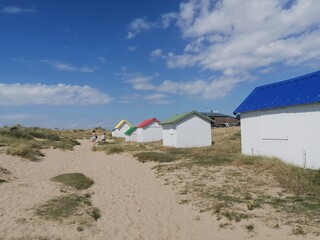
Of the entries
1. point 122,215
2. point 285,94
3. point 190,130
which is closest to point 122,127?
point 190,130

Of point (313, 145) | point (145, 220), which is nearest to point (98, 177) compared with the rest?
point (145, 220)

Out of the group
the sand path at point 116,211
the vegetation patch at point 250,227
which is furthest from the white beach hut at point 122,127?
the vegetation patch at point 250,227

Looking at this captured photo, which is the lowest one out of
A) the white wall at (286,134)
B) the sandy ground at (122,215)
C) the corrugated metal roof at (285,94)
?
the sandy ground at (122,215)

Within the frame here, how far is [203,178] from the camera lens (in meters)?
14.1

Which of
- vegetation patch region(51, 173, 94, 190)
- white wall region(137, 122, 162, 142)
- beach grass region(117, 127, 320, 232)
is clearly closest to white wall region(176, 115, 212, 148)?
white wall region(137, 122, 162, 142)

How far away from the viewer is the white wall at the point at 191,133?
32.4 metres

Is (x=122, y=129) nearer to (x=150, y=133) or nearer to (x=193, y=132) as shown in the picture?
(x=150, y=133)

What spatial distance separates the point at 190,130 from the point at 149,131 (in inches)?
535

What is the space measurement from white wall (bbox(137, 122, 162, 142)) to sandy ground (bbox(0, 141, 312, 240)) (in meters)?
29.0

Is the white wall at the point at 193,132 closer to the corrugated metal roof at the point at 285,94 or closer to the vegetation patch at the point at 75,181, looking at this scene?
the corrugated metal roof at the point at 285,94

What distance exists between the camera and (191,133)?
108 feet

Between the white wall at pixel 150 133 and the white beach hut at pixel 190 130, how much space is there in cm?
1202

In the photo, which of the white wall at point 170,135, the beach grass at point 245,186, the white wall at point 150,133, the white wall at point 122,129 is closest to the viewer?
the beach grass at point 245,186

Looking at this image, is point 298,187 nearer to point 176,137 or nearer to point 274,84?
point 274,84
